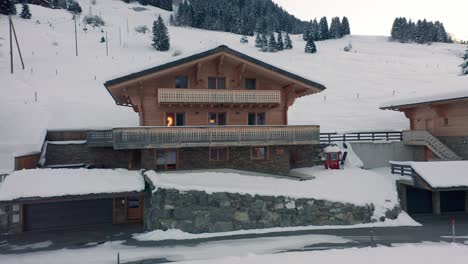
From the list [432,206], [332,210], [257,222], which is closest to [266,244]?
[257,222]

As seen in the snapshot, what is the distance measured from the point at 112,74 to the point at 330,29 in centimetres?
11551

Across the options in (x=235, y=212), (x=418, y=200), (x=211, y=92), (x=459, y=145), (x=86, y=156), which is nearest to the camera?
(x=235, y=212)

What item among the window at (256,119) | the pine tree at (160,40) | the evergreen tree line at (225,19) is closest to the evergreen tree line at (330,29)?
the evergreen tree line at (225,19)

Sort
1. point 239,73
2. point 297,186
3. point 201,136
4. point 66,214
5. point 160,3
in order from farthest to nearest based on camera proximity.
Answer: point 160,3
point 239,73
point 201,136
point 66,214
point 297,186

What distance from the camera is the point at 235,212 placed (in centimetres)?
1769

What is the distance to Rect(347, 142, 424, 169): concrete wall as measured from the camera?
2730 cm

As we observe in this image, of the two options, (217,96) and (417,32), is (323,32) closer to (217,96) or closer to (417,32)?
(417,32)

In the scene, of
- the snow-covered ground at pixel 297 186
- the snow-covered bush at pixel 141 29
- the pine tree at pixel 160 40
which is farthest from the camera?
the snow-covered bush at pixel 141 29

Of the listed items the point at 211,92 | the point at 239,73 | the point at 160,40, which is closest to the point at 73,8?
the point at 160,40

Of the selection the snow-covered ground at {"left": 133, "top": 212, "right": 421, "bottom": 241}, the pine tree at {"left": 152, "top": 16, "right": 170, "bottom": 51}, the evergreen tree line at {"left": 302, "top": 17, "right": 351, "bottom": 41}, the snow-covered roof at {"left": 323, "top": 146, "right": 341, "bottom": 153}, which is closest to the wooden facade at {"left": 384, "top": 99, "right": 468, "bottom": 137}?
the snow-covered roof at {"left": 323, "top": 146, "right": 341, "bottom": 153}

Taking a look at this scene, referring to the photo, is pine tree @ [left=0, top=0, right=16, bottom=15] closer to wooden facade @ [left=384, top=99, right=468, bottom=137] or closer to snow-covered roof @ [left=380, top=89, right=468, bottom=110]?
snow-covered roof @ [left=380, top=89, right=468, bottom=110]

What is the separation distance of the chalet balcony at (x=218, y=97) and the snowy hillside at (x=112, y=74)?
475 centimetres

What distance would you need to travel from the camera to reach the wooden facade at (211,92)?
2177 centimetres

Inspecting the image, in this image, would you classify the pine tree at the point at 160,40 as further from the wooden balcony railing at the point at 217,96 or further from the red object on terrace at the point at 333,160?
the red object on terrace at the point at 333,160
